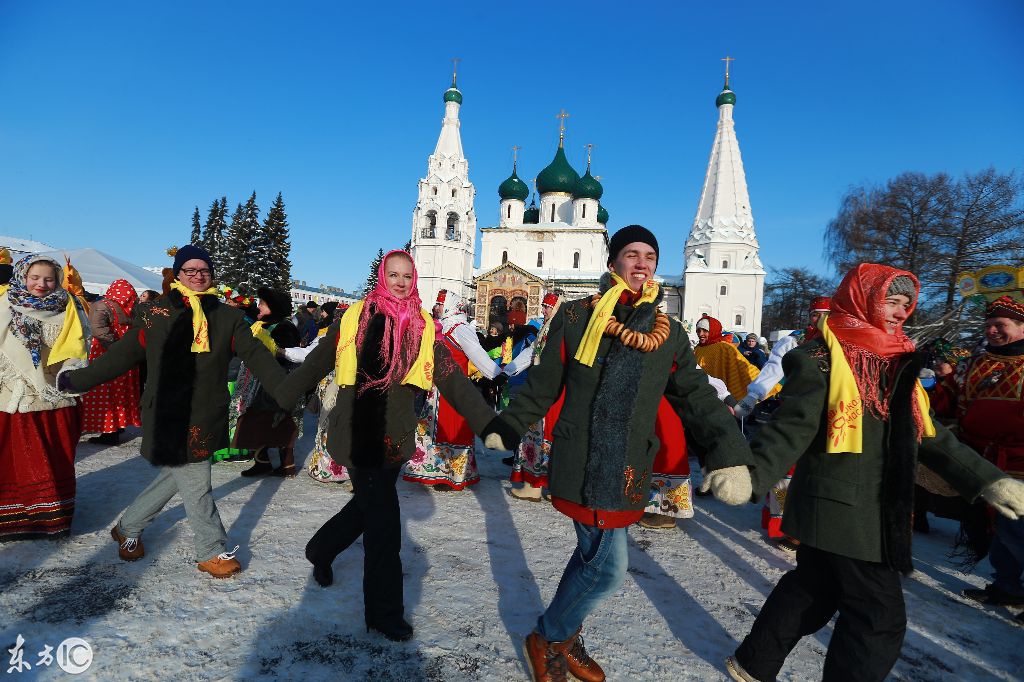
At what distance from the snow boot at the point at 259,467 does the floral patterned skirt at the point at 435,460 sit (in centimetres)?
144

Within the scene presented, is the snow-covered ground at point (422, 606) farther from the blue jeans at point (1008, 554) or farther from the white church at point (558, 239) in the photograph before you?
the white church at point (558, 239)

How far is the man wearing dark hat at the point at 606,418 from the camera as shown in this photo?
82.7 inches

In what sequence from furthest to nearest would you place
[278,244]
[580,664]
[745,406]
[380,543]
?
[278,244] < [745,406] < [380,543] < [580,664]

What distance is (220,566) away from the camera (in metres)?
3.06

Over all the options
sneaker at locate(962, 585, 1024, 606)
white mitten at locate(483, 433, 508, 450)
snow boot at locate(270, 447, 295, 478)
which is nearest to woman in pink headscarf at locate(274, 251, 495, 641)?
white mitten at locate(483, 433, 508, 450)

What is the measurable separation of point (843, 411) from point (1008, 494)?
0.75m

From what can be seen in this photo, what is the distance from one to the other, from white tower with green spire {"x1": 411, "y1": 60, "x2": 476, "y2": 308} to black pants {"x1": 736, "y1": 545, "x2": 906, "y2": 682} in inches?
1595

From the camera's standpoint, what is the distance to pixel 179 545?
3.46 m

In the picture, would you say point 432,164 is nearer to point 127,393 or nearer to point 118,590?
point 127,393

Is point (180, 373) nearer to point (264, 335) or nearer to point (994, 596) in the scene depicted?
point (264, 335)

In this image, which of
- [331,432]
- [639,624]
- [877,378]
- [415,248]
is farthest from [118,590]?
[415,248]

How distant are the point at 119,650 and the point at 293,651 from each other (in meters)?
0.75

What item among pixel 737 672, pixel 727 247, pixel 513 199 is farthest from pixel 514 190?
pixel 737 672

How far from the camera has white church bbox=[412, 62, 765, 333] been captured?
129 ft
